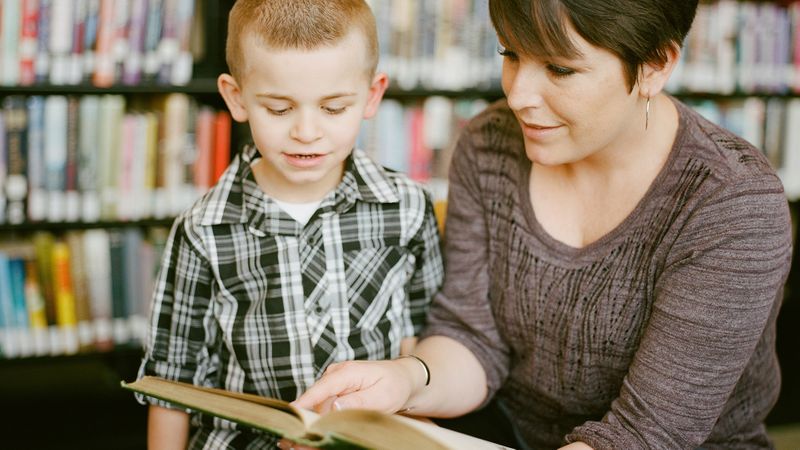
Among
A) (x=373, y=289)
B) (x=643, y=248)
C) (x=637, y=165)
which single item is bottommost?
(x=373, y=289)

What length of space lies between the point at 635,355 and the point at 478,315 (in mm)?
265

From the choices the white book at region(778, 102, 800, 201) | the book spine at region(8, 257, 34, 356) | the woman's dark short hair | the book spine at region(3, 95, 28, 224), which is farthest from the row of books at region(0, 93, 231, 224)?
the white book at region(778, 102, 800, 201)

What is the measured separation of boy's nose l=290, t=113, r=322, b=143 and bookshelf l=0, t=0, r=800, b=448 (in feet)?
3.51

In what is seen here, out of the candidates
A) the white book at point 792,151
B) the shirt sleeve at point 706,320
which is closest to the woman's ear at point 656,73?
the shirt sleeve at point 706,320

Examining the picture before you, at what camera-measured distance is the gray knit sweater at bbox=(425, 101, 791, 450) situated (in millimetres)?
1065

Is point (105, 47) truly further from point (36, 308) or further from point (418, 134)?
point (418, 134)

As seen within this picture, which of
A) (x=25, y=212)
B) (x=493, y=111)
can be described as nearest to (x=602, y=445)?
(x=493, y=111)

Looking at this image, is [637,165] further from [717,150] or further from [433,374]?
[433,374]

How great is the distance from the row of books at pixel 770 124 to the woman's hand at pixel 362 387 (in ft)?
5.68

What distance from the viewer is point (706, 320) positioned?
106 cm

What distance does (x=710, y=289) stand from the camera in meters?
1.06

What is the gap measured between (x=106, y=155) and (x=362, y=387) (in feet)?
4.08

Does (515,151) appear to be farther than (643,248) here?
Yes

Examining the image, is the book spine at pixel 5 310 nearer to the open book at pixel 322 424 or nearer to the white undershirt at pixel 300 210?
the white undershirt at pixel 300 210
